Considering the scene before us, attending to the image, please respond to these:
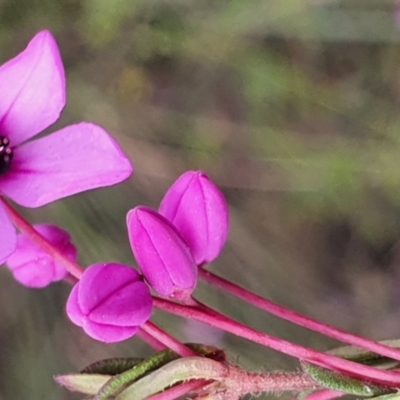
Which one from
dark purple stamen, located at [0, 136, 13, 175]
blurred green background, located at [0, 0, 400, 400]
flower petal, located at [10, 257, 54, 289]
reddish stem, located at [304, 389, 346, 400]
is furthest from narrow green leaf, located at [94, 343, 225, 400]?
blurred green background, located at [0, 0, 400, 400]

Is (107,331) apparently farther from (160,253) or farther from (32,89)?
(32,89)

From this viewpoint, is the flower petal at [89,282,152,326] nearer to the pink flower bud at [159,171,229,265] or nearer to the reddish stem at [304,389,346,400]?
the pink flower bud at [159,171,229,265]

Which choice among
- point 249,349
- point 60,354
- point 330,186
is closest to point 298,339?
point 249,349

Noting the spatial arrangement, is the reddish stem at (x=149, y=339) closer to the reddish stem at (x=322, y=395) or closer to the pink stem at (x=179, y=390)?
the pink stem at (x=179, y=390)

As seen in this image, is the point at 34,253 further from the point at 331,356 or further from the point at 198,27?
the point at 198,27

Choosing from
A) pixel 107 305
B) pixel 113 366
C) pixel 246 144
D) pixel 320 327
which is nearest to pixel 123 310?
pixel 107 305

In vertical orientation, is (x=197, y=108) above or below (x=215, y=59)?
below
